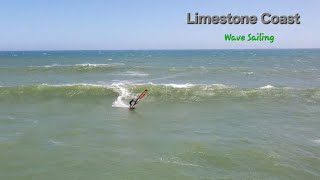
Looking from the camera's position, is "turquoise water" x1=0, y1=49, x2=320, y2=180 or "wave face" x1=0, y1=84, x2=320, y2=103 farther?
"wave face" x1=0, y1=84, x2=320, y2=103

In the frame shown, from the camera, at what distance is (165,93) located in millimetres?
30484

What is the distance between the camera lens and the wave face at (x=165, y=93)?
95.1 ft

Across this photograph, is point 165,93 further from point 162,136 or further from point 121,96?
point 162,136

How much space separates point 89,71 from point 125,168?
138 ft

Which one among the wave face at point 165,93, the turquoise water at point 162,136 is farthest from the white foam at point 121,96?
the turquoise water at point 162,136

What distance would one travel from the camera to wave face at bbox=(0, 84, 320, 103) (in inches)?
1141

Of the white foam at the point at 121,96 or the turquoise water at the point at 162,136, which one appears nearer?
the turquoise water at the point at 162,136

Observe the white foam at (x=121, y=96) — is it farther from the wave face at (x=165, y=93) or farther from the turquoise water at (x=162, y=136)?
the turquoise water at (x=162, y=136)

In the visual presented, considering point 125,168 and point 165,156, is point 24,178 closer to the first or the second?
point 125,168

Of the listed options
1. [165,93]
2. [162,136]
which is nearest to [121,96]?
[165,93]

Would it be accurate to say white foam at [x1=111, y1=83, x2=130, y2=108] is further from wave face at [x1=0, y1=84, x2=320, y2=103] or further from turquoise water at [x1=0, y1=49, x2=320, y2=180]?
turquoise water at [x1=0, y1=49, x2=320, y2=180]

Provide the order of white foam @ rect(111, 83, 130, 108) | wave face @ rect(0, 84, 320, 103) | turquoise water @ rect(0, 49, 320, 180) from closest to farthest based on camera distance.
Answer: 1. turquoise water @ rect(0, 49, 320, 180)
2. white foam @ rect(111, 83, 130, 108)
3. wave face @ rect(0, 84, 320, 103)

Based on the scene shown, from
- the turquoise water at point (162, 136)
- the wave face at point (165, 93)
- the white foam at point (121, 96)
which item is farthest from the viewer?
the wave face at point (165, 93)

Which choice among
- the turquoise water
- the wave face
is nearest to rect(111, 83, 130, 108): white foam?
the wave face
